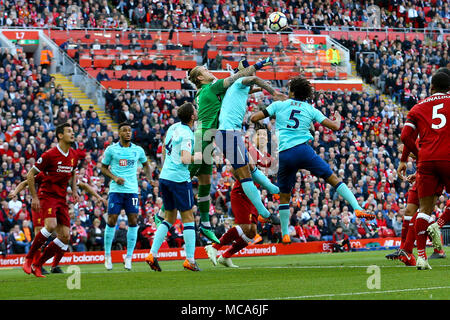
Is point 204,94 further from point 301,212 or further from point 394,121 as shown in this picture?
point 394,121

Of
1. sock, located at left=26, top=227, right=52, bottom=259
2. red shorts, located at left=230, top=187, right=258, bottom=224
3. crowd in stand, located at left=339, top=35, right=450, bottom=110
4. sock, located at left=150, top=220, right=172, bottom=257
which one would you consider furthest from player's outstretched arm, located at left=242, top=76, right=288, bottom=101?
crowd in stand, located at left=339, top=35, right=450, bottom=110

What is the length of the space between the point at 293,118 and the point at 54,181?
451cm

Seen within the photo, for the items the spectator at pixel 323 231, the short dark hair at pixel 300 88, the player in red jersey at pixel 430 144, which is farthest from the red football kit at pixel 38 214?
the spectator at pixel 323 231

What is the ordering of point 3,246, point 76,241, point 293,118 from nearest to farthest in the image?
point 293,118
point 3,246
point 76,241

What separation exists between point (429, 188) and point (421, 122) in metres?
0.95

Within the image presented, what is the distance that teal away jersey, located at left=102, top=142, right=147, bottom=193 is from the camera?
1655 centimetres

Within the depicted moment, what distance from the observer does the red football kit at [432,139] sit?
1145cm

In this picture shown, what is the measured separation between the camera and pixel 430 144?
1155 centimetres

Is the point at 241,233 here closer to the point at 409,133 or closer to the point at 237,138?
the point at 237,138

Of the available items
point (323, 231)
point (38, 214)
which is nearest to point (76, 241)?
point (38, 214)

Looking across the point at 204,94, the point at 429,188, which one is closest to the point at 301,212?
the point at 204,94

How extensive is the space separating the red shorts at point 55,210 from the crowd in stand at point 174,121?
350cm

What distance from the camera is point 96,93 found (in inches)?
1262

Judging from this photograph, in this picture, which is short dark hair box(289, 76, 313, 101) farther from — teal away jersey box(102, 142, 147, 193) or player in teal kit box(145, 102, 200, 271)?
teal away jersey box(102, 142, 147, 193)
